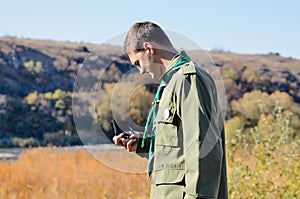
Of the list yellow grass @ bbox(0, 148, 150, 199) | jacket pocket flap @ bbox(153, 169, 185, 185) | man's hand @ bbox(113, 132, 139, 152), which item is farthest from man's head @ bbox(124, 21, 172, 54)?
yellow grass @ bbox(0, 148, 150, 199)

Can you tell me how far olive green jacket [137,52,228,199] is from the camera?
7.97ft

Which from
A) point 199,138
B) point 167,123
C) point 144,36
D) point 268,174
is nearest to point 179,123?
point 167,123

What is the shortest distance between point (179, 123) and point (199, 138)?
7.0 inches

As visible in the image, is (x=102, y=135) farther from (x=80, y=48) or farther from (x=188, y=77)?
(x=80, y=48)

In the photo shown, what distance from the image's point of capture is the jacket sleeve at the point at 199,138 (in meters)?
2.42

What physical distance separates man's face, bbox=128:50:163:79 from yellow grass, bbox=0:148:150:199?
11.1ft

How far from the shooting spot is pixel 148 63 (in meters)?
2.67

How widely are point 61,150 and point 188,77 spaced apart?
8.01 meters

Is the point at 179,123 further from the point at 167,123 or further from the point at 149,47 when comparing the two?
the point at 149,47

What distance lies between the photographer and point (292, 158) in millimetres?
6438

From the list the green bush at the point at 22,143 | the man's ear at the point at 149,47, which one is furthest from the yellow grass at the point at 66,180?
the green bush at the point at 22,143

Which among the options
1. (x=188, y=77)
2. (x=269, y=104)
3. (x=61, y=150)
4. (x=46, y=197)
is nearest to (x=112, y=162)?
(x=188, y=77)

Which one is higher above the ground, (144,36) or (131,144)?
(144,36)

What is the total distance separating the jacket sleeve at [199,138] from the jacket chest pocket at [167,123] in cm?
6
